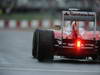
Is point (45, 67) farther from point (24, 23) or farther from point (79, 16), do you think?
point (24, 23)

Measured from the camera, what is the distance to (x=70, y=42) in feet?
62.2

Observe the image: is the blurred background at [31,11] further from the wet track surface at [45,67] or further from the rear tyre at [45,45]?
the rear tyre at [45,45]

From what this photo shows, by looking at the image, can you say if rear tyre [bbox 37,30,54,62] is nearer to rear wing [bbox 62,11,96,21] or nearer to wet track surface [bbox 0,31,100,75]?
wet track surface [bbox 0,31,100,75]

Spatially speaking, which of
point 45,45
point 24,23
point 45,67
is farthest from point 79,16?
point 24,23

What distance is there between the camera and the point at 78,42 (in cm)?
1889

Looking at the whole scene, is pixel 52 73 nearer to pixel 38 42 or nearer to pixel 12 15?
pixel 38 42

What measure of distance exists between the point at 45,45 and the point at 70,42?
2.45 ft

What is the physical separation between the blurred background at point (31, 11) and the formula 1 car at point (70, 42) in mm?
37338

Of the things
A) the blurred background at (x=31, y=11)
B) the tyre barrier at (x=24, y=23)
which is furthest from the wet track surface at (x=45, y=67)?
the blurred background at (x=31, y=11)

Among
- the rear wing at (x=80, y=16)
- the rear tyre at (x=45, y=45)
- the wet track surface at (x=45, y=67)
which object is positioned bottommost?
the wet track surface at (x=45, y=67)

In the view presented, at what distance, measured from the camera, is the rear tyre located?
18656mm

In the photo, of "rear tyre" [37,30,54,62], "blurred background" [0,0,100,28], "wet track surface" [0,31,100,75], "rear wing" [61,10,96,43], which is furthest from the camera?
"blurred background" [0,0,100,28]

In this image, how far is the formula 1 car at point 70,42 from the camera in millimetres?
18750

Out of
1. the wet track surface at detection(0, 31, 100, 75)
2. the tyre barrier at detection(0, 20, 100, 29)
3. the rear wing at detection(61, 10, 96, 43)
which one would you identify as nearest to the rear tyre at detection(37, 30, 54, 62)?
the wet track surface at detection(0, 31, 100, 75)
